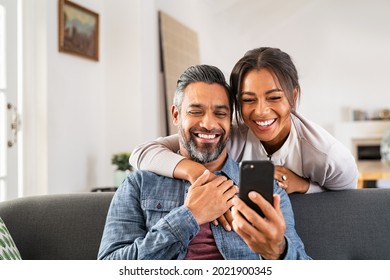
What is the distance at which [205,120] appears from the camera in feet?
4.19

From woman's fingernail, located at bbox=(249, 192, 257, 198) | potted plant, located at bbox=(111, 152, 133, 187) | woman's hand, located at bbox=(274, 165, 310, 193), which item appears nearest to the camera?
woman's fingernail, located at bbox=(249, 192, 257, 198)

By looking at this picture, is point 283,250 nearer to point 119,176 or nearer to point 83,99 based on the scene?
point 119,176

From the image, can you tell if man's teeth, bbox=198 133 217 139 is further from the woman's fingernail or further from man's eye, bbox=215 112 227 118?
the woman's fingernail

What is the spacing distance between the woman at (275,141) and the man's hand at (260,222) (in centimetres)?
20

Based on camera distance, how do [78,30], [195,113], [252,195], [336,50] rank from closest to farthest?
[252,195]
[195,113]
[78,30]
[336,50]

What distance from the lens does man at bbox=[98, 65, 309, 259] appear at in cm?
118

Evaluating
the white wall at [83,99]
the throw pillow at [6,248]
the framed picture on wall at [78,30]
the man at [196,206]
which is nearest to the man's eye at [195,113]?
the man at [196,206]

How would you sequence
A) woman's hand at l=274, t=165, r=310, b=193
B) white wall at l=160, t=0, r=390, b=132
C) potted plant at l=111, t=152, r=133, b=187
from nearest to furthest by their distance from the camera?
→ woman's hand at l=274, t=165, r=310, b=193, potted plant at l=111, t=152, r=133, b=187, white wall at l=160, t=0, r=390, b=132

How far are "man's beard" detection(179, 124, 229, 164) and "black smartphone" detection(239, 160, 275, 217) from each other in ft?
0.78

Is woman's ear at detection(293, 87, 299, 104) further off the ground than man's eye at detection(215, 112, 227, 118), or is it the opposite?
woman's ear at detection(293, 87, 299, 104)

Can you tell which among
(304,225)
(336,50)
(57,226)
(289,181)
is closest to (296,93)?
(289,181)

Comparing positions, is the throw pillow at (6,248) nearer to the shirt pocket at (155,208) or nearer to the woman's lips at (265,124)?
the shirt pocket at (155,208)

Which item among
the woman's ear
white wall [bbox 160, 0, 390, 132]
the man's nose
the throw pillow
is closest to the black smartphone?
the man's nose

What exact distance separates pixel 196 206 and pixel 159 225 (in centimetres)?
8
